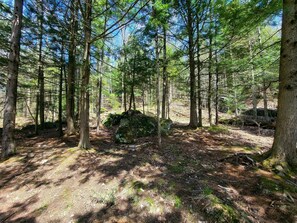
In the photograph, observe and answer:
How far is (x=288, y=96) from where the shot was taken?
4.36 meters

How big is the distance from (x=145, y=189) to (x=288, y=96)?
420 cm

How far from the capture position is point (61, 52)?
9.27 m

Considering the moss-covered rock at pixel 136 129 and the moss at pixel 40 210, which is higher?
the moss-covered rock at pixel 136 129

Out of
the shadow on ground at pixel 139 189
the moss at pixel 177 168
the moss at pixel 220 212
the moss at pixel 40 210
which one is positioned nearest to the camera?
the moss at pixel 220 212

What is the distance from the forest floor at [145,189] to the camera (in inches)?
127

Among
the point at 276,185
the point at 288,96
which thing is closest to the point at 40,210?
the point at 276,185

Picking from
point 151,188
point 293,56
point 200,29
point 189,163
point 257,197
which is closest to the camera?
point 257,197

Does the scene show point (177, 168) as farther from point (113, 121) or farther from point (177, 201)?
point (113, 121)

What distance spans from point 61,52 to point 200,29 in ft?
25.7

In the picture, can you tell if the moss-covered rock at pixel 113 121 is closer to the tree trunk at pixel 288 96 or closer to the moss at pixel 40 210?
the moss at pixel 40 210

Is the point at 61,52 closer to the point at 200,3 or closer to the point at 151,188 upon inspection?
the point at 200,3

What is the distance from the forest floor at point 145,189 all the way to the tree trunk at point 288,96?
67cm

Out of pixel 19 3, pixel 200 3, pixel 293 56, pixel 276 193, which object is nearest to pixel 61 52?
pixel 19 3

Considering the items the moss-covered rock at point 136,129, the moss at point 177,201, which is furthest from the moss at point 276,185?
the moss-covered rock at point 136,129
